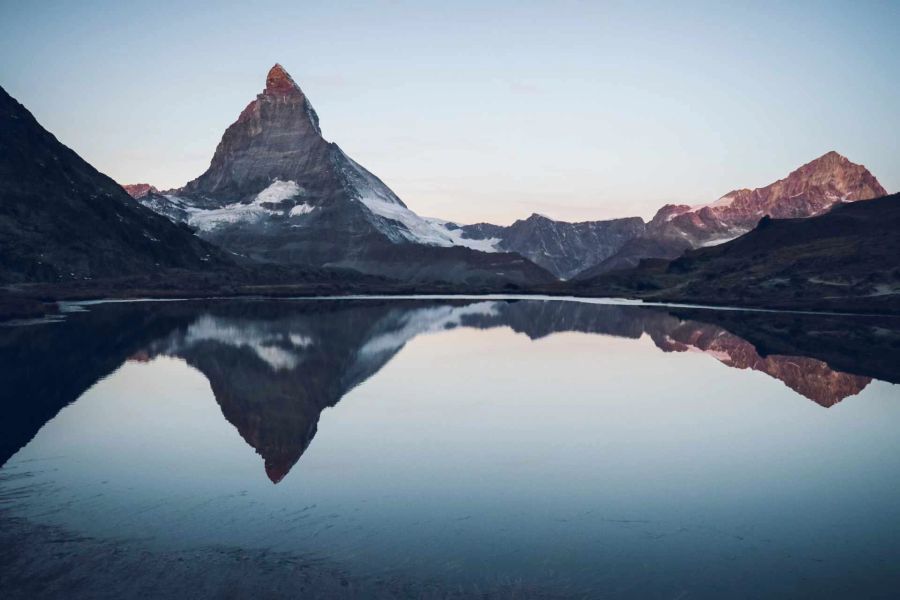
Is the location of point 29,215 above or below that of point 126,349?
above

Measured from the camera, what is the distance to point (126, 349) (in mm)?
66000

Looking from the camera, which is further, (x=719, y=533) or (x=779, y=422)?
(x=779, y=422)

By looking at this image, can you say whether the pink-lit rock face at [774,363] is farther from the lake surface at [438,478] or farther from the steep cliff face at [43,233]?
the steep cliff face at [43,233]

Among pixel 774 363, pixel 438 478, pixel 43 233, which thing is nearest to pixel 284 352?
pixel 438 478

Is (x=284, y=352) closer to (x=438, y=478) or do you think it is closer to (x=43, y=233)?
(x=438, y=478)

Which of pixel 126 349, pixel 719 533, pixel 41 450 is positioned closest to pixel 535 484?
pixel 719 533

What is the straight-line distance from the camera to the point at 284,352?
65.9 meters

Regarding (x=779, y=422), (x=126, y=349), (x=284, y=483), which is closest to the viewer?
(x=284, y=483)

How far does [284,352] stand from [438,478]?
41191 millimetres

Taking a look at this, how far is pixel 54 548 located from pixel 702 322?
374 ft

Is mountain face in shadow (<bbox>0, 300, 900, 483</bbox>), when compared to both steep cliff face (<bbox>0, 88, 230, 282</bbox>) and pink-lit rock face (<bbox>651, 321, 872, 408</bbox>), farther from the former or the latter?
steep cliff face (<bbox>0, 88, 230, 282</bbox>)

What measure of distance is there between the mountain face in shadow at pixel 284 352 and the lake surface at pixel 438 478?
1.36 feet

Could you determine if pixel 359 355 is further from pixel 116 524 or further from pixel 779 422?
pixel 116 524

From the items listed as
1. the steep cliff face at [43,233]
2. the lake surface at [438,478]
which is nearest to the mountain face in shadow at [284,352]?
the lake surface at [438,478]
